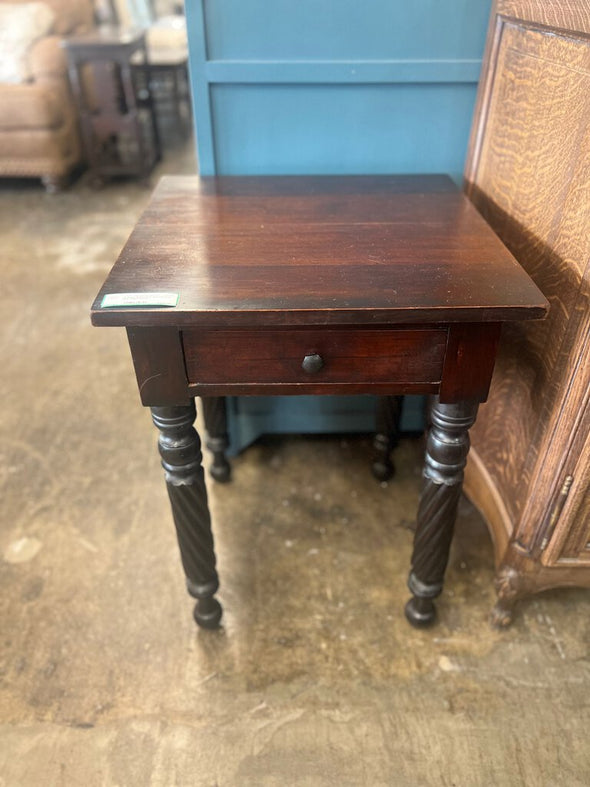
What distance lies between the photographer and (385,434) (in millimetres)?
1497

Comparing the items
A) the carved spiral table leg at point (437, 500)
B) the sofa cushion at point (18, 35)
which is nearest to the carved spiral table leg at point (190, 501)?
the carved spiral table leg at point (437, 500)

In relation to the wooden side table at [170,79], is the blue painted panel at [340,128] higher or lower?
higher

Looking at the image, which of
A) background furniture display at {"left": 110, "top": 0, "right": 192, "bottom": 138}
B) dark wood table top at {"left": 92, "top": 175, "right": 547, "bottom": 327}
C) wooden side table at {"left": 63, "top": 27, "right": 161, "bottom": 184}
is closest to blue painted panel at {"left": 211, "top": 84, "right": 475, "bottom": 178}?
dark wood table top at {"left": 92, "top": 175, "right": 547, "bottom": 327}

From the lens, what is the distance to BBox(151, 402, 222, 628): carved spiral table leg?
95 cm

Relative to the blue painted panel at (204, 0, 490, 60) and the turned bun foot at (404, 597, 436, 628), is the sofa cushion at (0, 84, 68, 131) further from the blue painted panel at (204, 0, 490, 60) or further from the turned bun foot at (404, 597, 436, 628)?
the turned bun foot at (404, 597, 436, 628)

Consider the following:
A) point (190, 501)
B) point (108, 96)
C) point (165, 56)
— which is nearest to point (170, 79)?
point (165, 56)

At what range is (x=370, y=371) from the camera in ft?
2.93

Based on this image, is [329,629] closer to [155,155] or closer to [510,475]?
[510,475]

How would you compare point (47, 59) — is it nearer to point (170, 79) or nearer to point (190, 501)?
point (170, 79)

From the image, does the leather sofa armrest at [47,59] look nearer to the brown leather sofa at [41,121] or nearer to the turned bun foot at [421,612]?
the brown leather sofa at [41,121]

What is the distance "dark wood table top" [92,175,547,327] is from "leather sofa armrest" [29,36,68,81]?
8.58 ft

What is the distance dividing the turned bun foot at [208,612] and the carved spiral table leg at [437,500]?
1.25 ft

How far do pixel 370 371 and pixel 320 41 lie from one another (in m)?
0.70

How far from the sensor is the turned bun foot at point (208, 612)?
1.19 m
